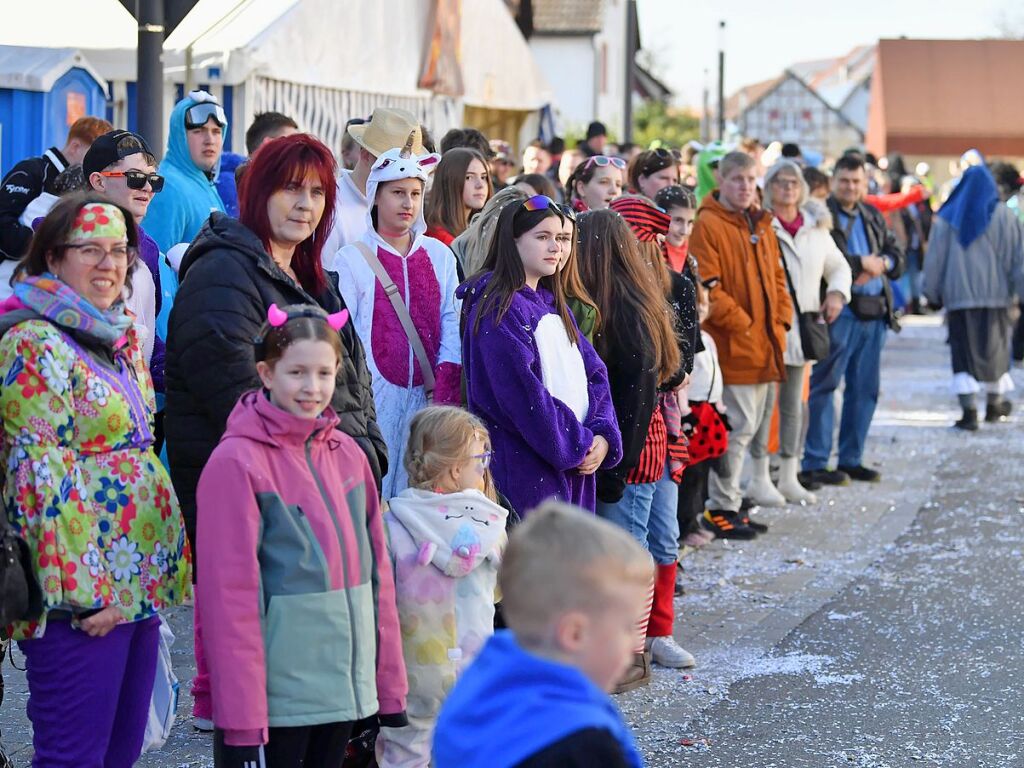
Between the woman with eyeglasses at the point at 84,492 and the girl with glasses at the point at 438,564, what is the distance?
73 cm

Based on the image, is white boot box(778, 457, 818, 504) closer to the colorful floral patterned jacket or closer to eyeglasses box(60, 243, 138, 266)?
the colorful floral patterned jacket

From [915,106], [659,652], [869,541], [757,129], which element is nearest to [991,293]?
[869,541]

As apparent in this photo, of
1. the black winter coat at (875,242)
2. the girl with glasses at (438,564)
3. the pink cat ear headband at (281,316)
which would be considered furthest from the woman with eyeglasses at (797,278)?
the pink cat ear headband at (281,316)

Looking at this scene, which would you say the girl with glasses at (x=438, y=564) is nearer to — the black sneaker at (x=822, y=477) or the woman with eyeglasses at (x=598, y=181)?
the woman with eyeglasses at (x=598, y=181)

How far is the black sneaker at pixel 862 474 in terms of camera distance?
10703 mm

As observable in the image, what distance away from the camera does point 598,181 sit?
7.71 m

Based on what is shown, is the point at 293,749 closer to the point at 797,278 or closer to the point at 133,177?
the point at 133,177

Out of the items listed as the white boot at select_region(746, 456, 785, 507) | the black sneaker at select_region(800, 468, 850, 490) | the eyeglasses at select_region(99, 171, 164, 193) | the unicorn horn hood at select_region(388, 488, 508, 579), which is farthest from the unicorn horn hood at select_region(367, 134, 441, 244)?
the black sneaker at select_region(800, 468, 850, 490)

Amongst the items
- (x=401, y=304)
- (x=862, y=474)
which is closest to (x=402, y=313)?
(x=401, y=304)

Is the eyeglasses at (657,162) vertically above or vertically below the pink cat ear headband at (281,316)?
above

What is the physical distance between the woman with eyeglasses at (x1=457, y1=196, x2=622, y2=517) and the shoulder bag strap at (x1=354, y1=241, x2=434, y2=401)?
187mm

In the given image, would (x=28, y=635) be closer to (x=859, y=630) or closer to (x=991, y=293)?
(x=859, y=630)

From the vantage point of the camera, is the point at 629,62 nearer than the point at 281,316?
No

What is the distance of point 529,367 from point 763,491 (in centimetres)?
480
